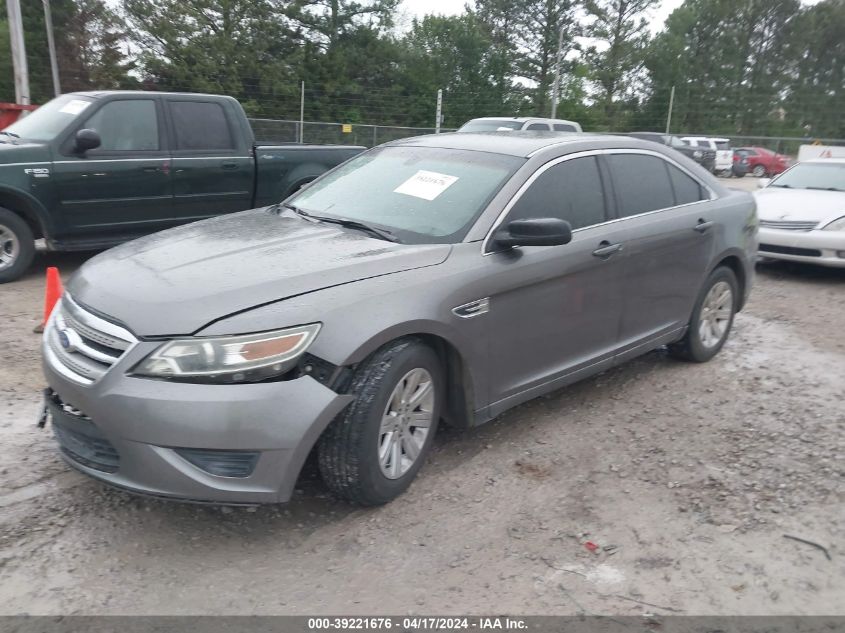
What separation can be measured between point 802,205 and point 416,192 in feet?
21.8

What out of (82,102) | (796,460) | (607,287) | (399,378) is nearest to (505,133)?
(607,287)

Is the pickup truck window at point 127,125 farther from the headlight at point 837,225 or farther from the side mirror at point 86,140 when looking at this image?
the headlight at point 837,225

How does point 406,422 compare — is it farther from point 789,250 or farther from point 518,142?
point 789,250

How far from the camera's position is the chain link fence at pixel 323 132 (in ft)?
68.4

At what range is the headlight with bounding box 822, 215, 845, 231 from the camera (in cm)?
845

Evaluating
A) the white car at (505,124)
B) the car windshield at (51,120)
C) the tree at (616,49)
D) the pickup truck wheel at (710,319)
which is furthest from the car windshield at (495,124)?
the tree at (616,49)

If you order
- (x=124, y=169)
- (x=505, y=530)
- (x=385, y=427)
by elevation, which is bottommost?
(x=505, y=530)

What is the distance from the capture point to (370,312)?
10.6ft

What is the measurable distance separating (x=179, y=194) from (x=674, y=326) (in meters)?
5.16

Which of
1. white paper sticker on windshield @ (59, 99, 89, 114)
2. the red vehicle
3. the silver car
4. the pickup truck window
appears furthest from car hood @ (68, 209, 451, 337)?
the red vehicle

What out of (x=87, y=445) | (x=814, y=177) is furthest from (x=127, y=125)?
(x=814, y=177)

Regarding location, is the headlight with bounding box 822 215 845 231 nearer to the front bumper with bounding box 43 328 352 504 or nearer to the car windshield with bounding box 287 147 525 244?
the car windshield with bounding box 287 147 525 244

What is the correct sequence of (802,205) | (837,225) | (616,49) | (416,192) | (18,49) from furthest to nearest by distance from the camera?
(616,49) → (18,49) → (802,205) → (837,225) → (416,192)

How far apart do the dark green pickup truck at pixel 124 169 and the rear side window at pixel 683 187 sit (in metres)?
4.66
